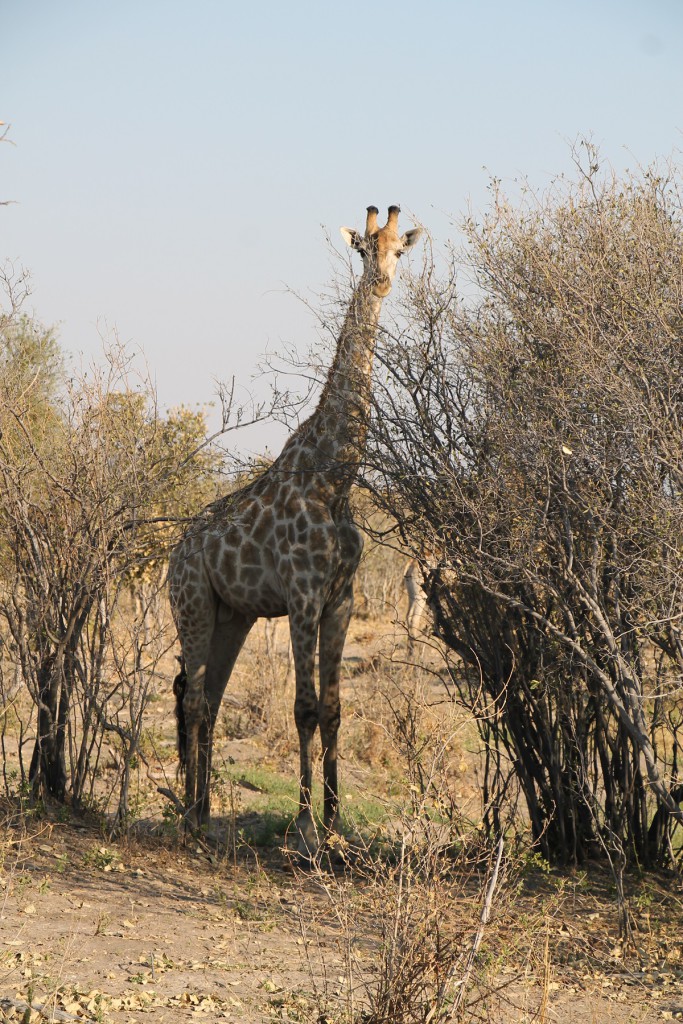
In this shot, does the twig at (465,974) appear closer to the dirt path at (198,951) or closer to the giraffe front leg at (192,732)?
the dirt path at (198,951)

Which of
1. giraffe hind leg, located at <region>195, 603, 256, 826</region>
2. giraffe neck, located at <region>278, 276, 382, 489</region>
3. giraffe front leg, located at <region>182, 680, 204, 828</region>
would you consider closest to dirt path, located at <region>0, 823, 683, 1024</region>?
giraffe front leg, located at <region>182, 680, 204, 828</region>

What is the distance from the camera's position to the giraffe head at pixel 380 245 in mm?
7609

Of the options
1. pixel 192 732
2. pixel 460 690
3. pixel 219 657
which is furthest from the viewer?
pixel 219 657

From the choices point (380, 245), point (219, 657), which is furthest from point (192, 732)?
point (380, 245)

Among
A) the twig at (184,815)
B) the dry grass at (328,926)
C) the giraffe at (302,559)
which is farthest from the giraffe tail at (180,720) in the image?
the twig at (184,815)

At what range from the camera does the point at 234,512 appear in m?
8.18

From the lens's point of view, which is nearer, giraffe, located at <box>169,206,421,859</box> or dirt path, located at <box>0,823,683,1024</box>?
dirt path, located at <box>0,823,683,1024</box>

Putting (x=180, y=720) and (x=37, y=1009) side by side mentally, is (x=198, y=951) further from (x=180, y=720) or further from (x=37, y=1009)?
(x=180, y=720)

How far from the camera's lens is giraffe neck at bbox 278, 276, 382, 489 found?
750 centimetres

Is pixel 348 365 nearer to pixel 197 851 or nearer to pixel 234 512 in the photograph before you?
pixel 234 512

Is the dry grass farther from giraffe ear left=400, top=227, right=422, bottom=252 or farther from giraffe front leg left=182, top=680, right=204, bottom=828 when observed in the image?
giraffe ear left=400, top=227, right=422, bottom=252

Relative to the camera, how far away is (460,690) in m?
7.20

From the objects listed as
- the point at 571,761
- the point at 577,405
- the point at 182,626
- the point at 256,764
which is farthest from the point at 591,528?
the point at 256,764

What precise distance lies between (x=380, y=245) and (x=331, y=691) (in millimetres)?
2919
